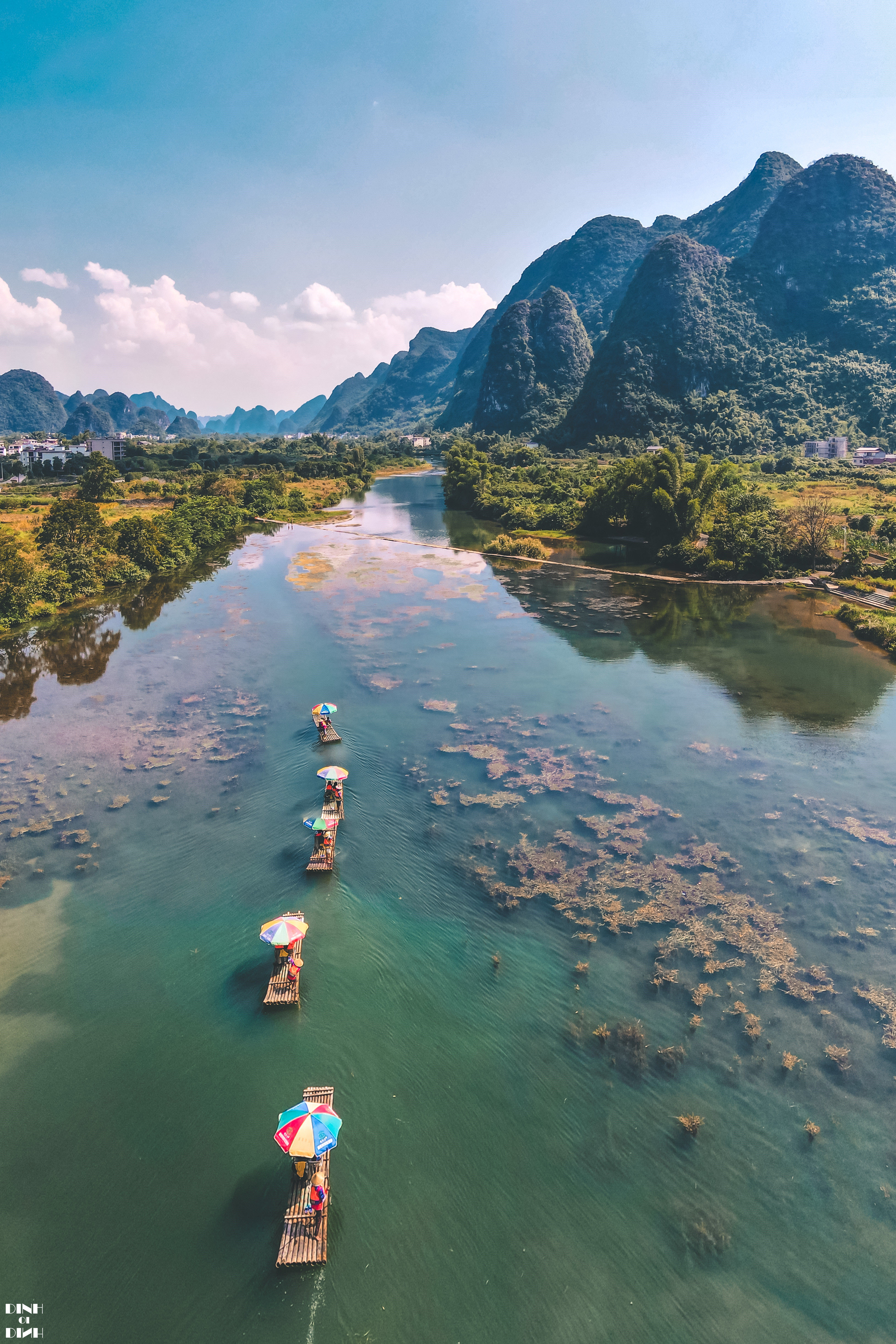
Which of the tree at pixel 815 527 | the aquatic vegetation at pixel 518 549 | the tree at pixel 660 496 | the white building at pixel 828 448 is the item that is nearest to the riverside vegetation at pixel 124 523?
the aquatic vegetation at pixel 518 549

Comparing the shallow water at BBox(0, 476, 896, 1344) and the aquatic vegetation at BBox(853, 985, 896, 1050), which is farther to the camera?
the aquatic vegetation at BBox(853, 985, 896, 1050)

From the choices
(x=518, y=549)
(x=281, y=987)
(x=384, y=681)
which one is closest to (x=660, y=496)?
(x=518, y=549)

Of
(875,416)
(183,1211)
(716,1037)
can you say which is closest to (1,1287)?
(183,1211)

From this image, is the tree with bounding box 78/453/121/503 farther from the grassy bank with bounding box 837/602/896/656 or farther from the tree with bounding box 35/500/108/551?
the grassy bank with bounding box 837/602/896/656

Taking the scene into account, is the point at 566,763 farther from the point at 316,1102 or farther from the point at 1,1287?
the point at 1,1287

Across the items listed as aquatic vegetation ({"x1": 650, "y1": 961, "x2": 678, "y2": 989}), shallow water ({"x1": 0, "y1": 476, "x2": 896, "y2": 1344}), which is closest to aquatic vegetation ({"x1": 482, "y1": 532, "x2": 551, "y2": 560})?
shallow water ({"x1": 0, "y1": 476, "x2": 896, "y2": 1344})

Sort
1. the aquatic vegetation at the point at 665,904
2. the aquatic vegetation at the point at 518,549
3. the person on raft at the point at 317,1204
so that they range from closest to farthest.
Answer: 1. the person on raft at the point at 317,1204
2. the aquatic vegetation at the point at 665,904
3. the aquatic vegetation at the point at 518,549

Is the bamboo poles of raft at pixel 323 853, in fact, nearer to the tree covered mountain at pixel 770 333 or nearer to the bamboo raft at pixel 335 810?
the bamboo raft at pixel 335 810
